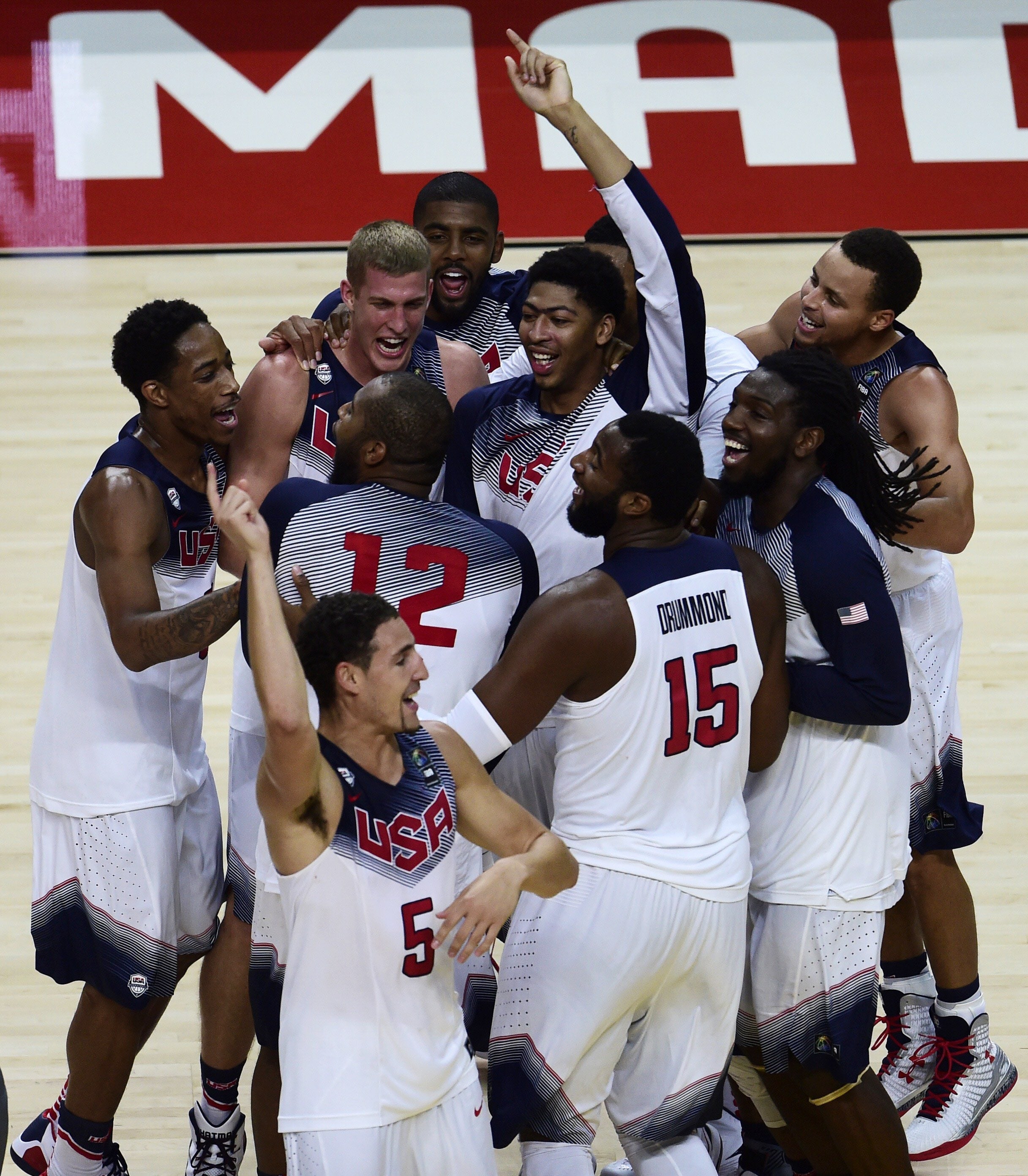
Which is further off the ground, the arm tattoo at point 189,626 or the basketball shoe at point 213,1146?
the arm tattoo at point 189,626

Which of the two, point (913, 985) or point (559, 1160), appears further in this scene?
point (913, 985)

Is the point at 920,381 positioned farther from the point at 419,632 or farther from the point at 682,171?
the point at 682,171

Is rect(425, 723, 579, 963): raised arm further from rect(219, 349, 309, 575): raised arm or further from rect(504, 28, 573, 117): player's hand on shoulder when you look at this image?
rect(504, 28, 573, 117): player's hand on shoulder

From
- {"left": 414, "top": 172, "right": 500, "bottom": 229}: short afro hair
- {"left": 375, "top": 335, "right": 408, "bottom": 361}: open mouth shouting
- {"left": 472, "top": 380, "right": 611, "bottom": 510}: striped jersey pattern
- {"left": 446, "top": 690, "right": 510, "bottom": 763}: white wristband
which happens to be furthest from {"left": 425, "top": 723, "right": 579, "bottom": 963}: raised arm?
{"left": 414, "top": 172, "right": 500, "bottom": 229}: short afro hair

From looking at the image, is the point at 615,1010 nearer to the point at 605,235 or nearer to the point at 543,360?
the point at 543,360

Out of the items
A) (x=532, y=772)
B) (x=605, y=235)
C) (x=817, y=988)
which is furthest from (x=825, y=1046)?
(x=605, y=235)

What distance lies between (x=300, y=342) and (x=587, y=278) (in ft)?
2.36

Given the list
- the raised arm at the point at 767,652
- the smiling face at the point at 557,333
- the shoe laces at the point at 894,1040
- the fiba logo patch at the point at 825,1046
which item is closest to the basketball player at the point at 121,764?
the smiling face at the point at 557,333

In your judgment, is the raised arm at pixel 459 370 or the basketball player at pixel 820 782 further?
the raised arm at pixel 459 370

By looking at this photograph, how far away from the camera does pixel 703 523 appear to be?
3676 mm

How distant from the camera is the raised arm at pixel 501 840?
9.56 feet

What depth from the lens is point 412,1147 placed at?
116 inches

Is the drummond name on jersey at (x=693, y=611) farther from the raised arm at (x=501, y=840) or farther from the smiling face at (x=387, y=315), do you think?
the smiling face at (x=387, y=315)

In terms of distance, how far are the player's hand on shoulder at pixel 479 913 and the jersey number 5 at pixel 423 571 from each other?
0.68 m
